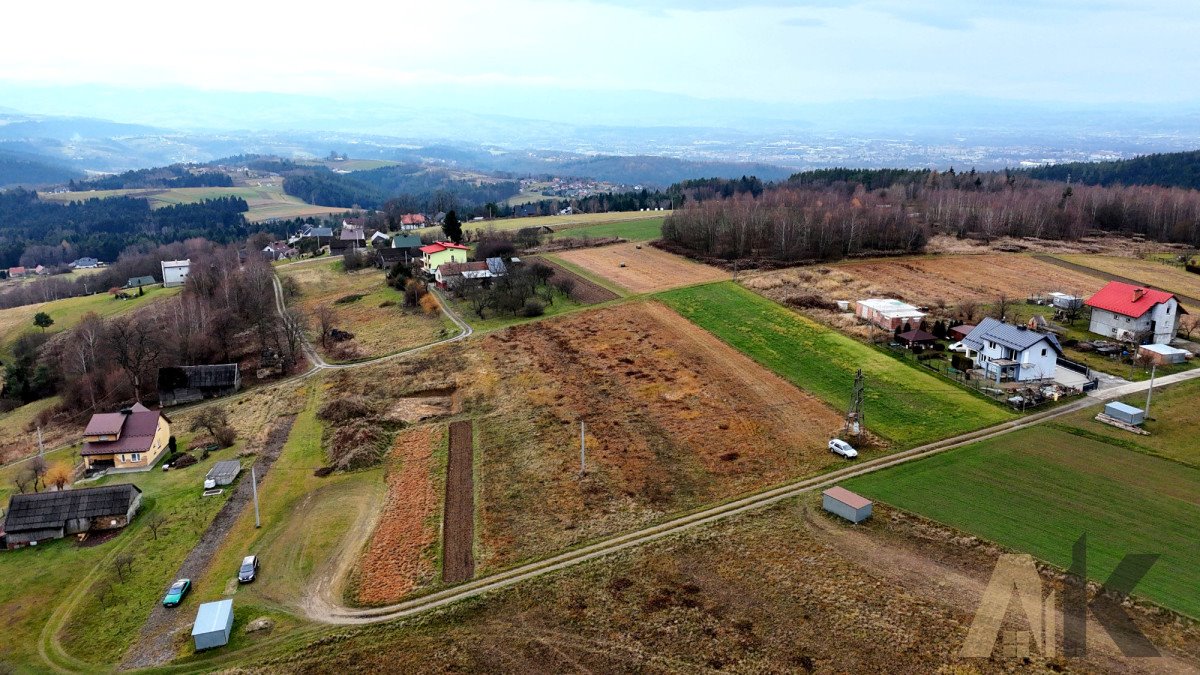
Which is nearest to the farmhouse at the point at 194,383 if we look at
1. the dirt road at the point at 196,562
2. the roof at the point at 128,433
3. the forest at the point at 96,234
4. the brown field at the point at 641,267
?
the roof at the point at 128,433

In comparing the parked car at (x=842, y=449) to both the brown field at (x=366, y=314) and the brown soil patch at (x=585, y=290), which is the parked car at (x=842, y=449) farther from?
the brown field at (x=366, y=314)

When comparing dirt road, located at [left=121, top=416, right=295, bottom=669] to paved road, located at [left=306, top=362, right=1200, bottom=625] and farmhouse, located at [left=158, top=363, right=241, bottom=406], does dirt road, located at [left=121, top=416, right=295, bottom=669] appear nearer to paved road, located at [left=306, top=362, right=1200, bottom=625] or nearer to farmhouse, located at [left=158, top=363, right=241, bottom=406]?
paved road, located at [left=306, top=362, right=1200, bottom=625]

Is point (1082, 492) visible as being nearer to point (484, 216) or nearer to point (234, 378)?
point (234, 378)

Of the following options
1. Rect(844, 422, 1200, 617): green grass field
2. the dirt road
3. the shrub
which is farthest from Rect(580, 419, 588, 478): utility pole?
the shrub

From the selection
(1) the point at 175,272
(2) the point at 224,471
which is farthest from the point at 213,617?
(1) the point at 175,272

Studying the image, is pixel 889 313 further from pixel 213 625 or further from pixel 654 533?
pixel 213 625

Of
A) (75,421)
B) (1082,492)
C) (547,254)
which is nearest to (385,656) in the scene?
(1082,492)
